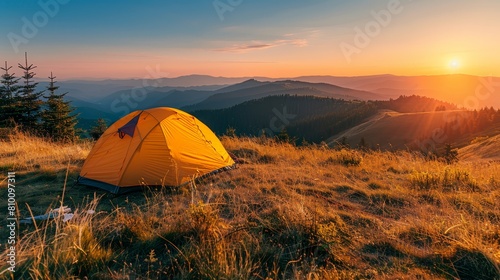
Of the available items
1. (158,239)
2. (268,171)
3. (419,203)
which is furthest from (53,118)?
(419,203)

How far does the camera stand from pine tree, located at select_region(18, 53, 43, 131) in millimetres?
26859

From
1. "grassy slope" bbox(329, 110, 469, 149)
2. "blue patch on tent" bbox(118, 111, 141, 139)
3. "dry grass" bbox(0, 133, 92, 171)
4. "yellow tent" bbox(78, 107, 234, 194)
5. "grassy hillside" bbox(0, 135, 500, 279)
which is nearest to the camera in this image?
"grassy hillside" bbox(0, 135, 500, 279)

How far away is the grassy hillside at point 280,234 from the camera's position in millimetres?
2998

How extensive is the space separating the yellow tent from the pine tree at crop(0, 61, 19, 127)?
23.7 meters

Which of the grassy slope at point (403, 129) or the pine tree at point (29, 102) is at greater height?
the pine tree at point (29, 102)

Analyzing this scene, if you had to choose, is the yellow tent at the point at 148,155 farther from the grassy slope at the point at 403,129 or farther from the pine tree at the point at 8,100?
the grassy slope at the point at 403,129

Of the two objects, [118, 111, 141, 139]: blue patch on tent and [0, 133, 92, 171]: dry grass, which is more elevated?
[118, 111, 141, 139]: blue patch on tent

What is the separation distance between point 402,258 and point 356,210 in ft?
6.29

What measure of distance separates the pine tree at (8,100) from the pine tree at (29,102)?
1.51 feet

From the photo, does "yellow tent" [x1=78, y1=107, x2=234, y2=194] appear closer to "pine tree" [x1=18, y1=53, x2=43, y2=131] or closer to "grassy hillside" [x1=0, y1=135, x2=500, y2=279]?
"grassy hillside" [x1=0, y1=135, x2=500, y2=279]

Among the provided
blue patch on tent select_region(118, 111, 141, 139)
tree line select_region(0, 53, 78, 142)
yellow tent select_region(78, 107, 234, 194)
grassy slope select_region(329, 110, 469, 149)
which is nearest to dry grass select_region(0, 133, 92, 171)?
yellow tent select_region(78, 107, 234, 194)

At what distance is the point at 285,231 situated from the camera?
374 centimetres

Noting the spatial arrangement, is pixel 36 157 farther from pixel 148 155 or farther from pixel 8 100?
pixel 8 100

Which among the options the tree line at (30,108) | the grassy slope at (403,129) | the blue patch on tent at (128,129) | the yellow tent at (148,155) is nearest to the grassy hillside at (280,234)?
the yellow tent at (148,155)
